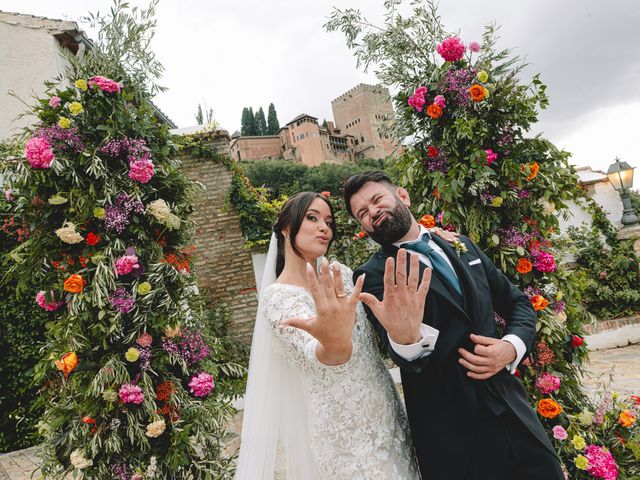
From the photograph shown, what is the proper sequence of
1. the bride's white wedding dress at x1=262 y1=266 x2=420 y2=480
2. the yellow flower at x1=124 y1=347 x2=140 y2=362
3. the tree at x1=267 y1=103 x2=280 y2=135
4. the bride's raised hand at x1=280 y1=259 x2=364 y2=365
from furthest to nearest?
the tree at x1=267 y1=103 x2=280 y2=135 < the yellow flower at x1=124 y1=347 x2=140 y2=362 < the bride's white wedding dress at x1=262 y1=266 x2=420 y2=480 < the bride's raised hand at x1=280 y1=259 x2=364 y2=365

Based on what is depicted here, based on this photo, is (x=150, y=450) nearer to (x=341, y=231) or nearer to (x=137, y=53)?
(x=137, y=53)

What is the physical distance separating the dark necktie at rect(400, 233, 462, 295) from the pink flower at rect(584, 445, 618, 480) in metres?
1.66

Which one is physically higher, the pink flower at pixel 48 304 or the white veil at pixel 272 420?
the pink flower at pixel 48 304

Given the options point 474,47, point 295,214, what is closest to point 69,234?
point 295,214

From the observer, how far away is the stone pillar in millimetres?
7496


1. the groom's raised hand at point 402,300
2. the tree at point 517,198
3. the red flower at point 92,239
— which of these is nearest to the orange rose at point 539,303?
the tree at point 517,198

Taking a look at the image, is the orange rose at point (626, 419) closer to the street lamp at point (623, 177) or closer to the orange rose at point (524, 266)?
the orange rose at point (524, 266)

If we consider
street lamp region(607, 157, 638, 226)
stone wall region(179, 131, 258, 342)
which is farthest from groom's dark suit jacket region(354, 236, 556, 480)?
street lamp region(607, 157, 638, 226)

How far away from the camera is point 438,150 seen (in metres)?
2.68

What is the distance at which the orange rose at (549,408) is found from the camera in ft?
7.68

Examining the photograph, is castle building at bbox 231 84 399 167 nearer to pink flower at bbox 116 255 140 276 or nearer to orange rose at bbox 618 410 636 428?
orange rose at bbox 618 410 636 428

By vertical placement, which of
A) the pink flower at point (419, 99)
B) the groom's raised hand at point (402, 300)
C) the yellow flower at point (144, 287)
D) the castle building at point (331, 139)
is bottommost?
the groom's raised hand at point (402, 300)

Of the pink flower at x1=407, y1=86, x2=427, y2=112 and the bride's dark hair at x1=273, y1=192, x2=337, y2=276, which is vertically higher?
the pink flower at x1=407, y1=86, x2=427, y2=112

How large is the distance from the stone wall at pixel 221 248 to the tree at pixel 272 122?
55.5 meters
